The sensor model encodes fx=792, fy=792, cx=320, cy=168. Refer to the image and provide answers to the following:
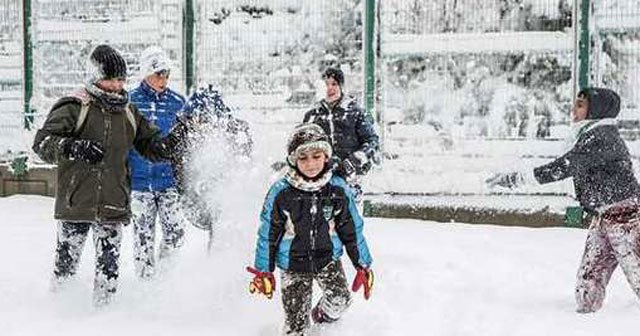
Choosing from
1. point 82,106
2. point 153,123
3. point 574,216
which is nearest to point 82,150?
point 82,106

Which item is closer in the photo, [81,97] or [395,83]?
[81,97]

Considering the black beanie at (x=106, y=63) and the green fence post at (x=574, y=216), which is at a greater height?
the black beanie at (x=106, y=63)

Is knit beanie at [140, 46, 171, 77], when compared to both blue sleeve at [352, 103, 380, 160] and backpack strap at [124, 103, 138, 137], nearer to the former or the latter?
backpack strap at [124, 103, 138, 137]

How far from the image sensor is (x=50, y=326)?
15.8 feet

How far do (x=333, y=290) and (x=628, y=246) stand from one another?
197cm

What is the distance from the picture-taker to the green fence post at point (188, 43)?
10.1 meters

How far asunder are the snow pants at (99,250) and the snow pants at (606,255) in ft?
10.1

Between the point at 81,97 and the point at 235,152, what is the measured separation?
1296 mm

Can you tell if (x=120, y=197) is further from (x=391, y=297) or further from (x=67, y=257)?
(x=391, y=297)

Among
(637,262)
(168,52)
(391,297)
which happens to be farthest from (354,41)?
(637,262)

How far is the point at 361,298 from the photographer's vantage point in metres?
5.51

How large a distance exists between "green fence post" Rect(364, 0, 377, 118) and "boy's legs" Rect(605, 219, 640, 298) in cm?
451

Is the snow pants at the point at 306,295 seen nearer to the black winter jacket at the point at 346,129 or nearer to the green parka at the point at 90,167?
the green parka at the point at 90,167

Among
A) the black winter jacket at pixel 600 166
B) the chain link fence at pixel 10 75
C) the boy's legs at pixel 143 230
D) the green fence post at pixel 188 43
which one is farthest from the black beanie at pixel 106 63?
the chain link fence at pixel 10 75
